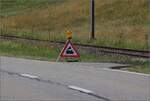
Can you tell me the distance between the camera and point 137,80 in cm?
1525

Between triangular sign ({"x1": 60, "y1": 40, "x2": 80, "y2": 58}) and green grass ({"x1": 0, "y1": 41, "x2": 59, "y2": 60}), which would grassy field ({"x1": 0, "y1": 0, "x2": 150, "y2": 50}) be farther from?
triangular sign ({"x1": 60, "y1": 40, "x2": 80, "y2": 58})

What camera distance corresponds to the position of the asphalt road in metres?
12.4

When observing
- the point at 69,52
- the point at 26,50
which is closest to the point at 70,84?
the point at 69,52

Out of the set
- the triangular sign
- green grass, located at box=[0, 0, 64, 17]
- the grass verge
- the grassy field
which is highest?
green grass, located at box=[0, 0, 64, 17]

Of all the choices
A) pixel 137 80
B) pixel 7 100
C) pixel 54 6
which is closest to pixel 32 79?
pixel 137 80

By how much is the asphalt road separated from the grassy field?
27.5m

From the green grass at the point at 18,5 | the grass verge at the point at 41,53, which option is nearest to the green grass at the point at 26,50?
the grass verge at the point at 41,53

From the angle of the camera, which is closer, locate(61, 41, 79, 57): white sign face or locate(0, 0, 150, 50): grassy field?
locate(61, 41, 79, 57): white sign face

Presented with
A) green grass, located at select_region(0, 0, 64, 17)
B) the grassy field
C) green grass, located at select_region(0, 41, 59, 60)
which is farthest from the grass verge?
green grass, located at select_region(0, 0, 64, 17)

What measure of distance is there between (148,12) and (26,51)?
28542mm

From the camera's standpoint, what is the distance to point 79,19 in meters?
60.8

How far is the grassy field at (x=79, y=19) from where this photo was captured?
163 ft

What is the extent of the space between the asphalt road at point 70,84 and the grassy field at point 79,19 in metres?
27.5

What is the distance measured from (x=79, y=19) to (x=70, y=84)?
1829 inches
